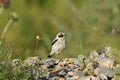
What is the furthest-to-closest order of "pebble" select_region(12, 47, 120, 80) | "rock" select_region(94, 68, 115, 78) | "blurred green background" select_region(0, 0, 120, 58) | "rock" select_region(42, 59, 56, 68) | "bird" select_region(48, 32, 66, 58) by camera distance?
"blurred green background" select_region(0, 0, 120, 58) → "bird" select_region(48, 32, 66, 58) → "rock" select_region(42, 59, 56, 68) → "rock" select_region(94, 68, 115, 78) → "pebble" select_region(12, 47, 120, 80)

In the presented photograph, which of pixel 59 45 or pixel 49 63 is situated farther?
pixel 59 45

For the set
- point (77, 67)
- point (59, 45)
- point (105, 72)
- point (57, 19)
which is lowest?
point (105, 72)

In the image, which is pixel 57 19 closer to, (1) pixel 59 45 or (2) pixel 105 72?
(1) pixel 59 45

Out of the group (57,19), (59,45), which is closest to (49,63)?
(59,45)

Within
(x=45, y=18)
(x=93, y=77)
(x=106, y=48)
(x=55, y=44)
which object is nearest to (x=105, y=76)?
(x=93, y=77)

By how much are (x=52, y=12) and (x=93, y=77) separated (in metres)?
7.79

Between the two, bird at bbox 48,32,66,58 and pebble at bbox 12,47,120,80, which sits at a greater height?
bird at bbox 48,32,66,58

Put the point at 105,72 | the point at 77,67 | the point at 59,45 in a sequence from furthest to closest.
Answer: the point at 59,45, the point at 77,67, the point at 105,72

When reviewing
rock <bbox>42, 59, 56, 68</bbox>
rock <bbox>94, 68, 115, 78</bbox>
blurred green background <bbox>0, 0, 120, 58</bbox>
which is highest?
blurred green background <bbox>0, 0, 120, 58</bbox>

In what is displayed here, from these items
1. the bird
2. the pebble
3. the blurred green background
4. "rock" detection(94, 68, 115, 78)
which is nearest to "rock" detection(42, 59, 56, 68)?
the pebble

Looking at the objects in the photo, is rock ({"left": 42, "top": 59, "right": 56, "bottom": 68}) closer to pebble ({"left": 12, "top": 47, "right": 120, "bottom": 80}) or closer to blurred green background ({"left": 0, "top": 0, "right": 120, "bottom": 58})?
pebble ({"left": 12, "top": 47, "right": 120, "bottom": 80})

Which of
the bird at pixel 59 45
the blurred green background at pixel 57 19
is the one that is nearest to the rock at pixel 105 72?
the bird at pixel 59 45

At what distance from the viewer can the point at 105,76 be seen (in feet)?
28.1

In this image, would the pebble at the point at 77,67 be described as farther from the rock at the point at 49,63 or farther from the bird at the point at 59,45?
the bird at the point at 59,45
